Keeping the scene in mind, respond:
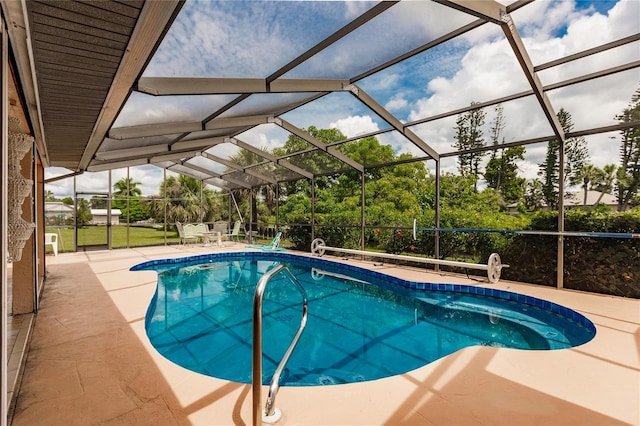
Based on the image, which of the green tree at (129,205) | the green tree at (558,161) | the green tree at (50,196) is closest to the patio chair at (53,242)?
the green tree at (50,196)

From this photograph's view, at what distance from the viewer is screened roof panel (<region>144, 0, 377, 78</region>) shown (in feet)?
11.3

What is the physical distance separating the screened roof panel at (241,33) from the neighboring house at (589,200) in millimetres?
5033

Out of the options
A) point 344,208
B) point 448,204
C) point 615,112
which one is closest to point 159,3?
point 615,112

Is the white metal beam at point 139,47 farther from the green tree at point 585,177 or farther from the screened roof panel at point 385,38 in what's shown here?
the green tree at point 585,177

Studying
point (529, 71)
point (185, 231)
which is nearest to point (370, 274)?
point (529, 71)

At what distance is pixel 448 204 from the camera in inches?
343

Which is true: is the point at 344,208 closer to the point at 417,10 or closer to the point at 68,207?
the point at 417,10

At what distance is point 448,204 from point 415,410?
23.7 ft

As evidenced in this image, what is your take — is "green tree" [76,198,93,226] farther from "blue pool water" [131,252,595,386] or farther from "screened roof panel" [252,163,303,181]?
"blue pool water" [131,252,595,386]

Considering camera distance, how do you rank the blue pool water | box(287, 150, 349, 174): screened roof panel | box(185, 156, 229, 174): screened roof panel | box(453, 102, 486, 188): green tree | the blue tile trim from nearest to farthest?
1. the blue pool water
2. the blue tile trim
3. box(453, 102, 486, 188): green tree
4. box(287, 150, 349, 174): screened roof panel
5. box(185, 156, 229, 174): screened roof panel

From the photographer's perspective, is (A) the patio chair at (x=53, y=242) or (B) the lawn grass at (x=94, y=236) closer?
(A) the patio chair at (x=53, y=242)

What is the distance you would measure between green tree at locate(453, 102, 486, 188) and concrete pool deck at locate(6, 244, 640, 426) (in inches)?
179

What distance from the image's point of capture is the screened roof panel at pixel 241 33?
344 centimetres

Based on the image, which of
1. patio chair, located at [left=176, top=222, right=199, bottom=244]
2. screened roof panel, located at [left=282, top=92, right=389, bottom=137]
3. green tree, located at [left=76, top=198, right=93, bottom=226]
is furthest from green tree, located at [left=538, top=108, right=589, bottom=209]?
green tree, located at [left=76, top=198, right=93, bottom=226]
